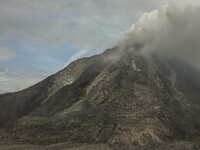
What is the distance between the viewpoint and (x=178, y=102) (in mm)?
121562

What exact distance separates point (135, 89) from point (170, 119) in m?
17.4

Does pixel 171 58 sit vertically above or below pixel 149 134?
above

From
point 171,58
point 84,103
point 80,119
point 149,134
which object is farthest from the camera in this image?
point 171,58

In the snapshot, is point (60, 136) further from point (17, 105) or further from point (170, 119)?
point (17, 105)

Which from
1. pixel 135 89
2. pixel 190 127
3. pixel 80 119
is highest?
pixel 135 89

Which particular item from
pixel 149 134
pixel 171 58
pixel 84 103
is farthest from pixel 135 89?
pixel 171 58

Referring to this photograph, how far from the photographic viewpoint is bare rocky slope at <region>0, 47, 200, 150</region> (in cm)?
9294

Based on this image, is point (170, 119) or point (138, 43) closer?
point (170, 119)

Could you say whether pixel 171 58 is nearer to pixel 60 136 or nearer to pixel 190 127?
pixel 190 127

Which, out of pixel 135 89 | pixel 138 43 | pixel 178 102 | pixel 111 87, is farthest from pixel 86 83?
pixel 138 43

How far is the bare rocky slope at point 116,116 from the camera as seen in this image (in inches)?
3659

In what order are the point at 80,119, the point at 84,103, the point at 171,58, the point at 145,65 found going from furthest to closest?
the point at 171,58 < the point at 145,65 < the point at 84,103 < the point at 80,119

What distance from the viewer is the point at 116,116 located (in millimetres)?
102250

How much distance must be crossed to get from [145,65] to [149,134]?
6541 cm
